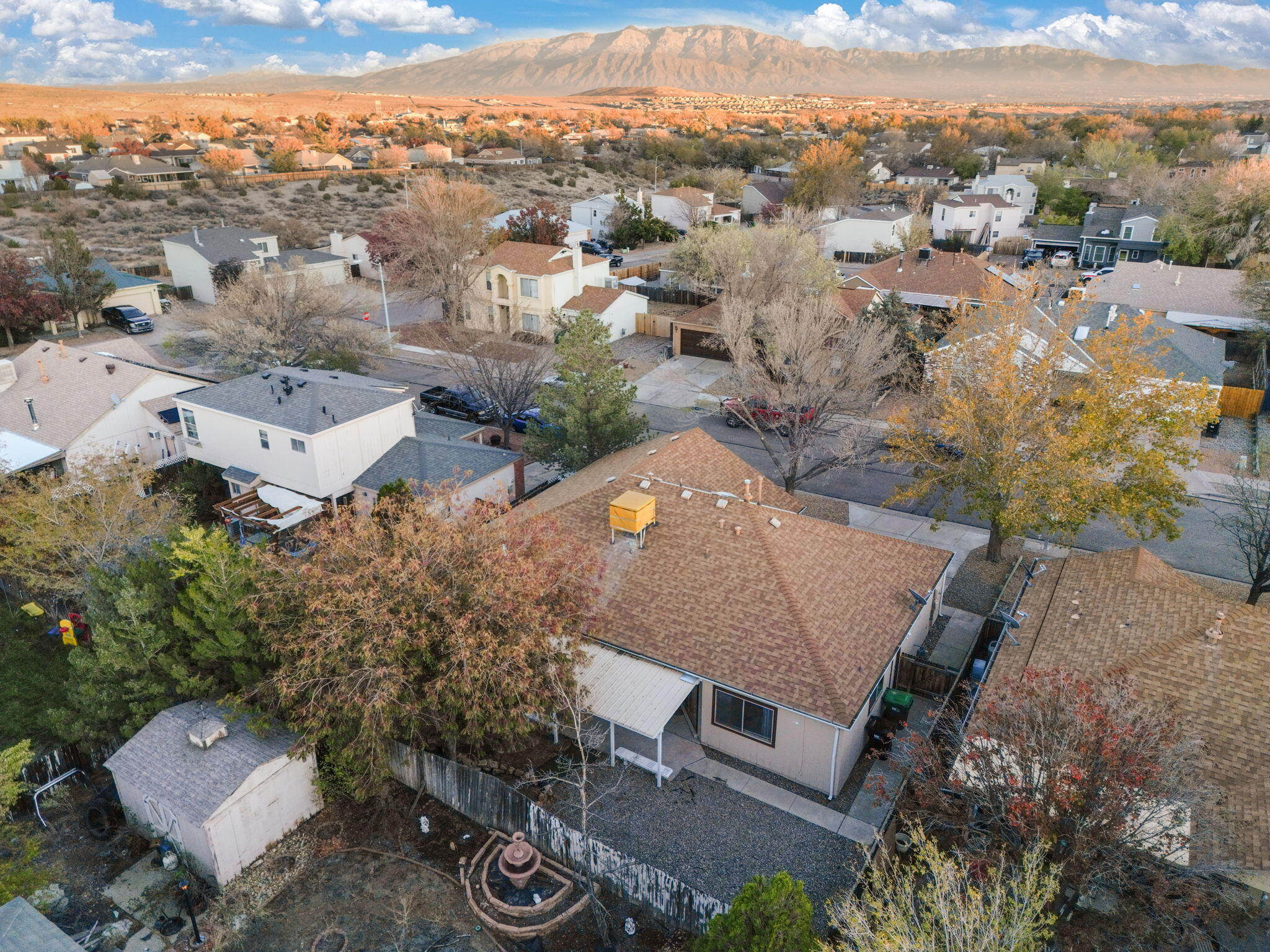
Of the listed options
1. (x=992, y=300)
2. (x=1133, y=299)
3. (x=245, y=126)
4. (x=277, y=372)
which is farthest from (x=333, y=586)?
(x=245, y=126)

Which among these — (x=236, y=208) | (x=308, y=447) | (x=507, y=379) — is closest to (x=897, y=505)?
(x=507, y=379)

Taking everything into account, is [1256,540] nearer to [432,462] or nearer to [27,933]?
[432,462]

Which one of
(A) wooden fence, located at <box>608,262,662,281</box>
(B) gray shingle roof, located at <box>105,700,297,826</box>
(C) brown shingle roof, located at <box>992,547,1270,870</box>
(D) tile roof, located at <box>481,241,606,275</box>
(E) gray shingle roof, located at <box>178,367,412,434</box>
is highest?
(D) tile roof, located at <box>481,241,606,275</box>

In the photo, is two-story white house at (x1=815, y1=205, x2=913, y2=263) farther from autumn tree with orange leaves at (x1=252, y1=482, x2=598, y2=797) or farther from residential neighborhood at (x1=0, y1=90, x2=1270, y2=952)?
autumn tree with orange leaves at (x1=252, y1=482, x2=598, y2=797)

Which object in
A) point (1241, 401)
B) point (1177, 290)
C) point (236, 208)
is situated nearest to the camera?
point (1241, 401)

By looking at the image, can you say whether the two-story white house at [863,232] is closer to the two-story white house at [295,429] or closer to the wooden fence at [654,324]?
the wooden fence at [654,324]

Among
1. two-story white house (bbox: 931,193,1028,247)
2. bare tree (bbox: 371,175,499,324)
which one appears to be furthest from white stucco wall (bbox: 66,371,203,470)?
two-story white house (bbox: 931,193,1028,247)
